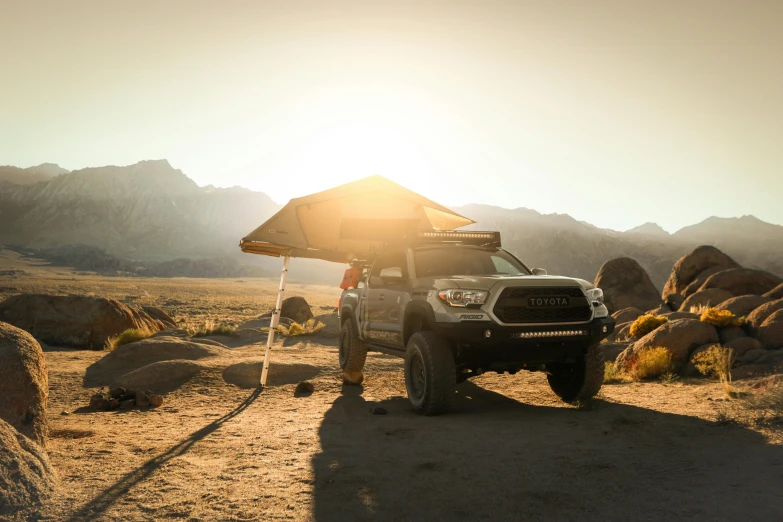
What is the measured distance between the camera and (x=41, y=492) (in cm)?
458

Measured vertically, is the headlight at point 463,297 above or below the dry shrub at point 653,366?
above

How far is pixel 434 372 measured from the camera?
7.84 metres

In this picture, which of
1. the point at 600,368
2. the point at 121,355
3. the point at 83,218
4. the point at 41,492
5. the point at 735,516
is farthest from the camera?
the point at 83,218

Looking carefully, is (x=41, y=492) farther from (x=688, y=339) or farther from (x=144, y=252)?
(x=144, y=252)

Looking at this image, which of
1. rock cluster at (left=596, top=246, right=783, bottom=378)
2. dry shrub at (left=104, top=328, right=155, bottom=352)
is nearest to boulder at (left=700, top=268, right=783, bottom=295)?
rock cluster at (left=596, top=246, right=783, bottom=378)

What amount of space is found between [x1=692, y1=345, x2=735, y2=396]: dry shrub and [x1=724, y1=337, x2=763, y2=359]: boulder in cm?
28

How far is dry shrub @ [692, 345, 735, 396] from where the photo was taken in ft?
33.3

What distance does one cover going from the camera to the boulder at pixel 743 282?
18969 mm

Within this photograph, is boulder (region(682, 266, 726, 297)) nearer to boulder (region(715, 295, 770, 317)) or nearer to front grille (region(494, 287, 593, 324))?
boulder (region(715, 295, 770, 317))

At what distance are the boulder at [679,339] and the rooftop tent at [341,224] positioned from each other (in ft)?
16.2

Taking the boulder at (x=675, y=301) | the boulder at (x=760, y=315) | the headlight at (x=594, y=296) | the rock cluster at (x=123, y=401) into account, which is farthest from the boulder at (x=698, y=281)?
Result: the rock cluster at (x=123, y=401)

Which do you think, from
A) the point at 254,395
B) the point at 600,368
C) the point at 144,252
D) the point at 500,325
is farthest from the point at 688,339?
the point at 144,252

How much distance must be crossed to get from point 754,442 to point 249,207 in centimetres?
18581

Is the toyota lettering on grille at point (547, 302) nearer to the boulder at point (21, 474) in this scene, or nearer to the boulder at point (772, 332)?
the boulder at point (21, 474)
